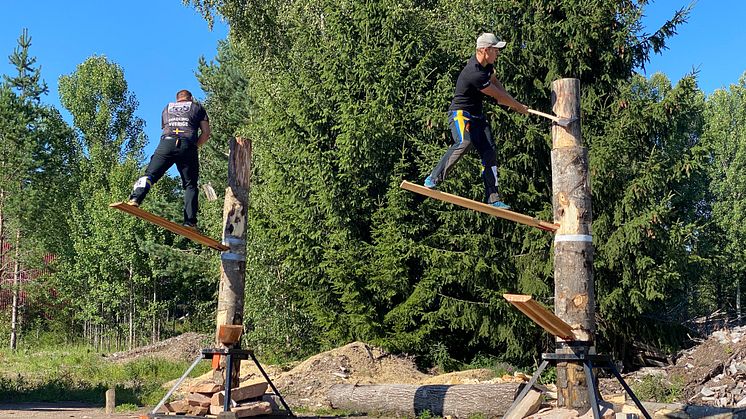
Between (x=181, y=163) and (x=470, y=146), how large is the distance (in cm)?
392

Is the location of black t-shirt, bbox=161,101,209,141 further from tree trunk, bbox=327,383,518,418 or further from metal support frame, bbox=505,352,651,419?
tree trunk, bbox=327,383,518,418

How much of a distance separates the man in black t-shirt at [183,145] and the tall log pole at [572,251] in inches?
184

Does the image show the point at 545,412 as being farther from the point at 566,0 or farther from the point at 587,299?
the point at 566,0

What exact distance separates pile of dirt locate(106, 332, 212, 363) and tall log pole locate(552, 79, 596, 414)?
55.6ft

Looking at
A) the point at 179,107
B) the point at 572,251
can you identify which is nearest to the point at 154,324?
the point at 179,107

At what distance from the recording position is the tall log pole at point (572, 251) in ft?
22.8

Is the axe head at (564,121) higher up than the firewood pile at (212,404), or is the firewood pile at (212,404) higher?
the axe head at (564,121)

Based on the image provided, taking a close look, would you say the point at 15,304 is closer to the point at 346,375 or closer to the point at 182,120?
the point at 346,375

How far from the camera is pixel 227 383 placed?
8.93 m

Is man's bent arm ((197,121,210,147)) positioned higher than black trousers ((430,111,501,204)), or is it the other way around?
man's bent arm ((197,121,210,147))

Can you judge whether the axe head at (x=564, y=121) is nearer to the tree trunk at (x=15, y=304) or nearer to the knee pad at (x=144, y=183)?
the knee pad at (x=144, y=183)

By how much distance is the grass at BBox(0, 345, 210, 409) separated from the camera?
48.8 feet

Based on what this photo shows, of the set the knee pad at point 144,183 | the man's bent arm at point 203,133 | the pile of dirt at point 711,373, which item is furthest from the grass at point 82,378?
the pile of dirt at point 711,373

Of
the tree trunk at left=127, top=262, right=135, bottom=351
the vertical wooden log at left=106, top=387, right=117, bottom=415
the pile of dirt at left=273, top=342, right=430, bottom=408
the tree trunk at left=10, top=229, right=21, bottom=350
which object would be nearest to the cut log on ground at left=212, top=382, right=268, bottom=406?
the vertical wooden log at left=106, top=387, right=117, bottom=415
